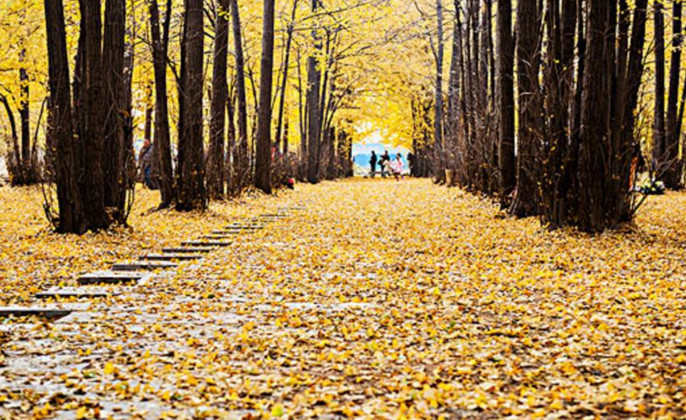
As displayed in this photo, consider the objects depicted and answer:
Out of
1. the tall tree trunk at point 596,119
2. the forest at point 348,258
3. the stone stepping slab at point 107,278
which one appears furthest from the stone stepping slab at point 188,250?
the tall tree trunk at point 596,119

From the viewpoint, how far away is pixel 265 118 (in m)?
19.9

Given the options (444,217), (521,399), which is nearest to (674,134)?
(444,217)

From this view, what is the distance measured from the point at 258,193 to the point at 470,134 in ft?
17.6

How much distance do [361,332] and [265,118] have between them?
15407 millimetres

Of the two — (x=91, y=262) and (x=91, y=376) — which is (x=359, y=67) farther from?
(x=91, y=376)

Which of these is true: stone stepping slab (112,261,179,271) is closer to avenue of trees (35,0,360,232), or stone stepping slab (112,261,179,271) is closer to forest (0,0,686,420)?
forest (0,0,686,420)

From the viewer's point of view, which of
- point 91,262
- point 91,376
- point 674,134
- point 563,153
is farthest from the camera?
point 674,134

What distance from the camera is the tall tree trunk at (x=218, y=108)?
49.5 feet

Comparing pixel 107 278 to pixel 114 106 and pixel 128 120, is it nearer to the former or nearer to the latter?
pixel 114 106

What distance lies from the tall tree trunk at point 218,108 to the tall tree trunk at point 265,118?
357 cm

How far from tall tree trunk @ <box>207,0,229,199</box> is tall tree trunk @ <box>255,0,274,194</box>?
3.57m

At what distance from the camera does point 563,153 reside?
9984 millimetres

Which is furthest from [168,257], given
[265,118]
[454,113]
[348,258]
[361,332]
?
[454,113]

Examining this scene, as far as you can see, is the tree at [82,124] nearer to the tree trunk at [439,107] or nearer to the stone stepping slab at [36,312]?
the stone stepping slab at [36,312]
